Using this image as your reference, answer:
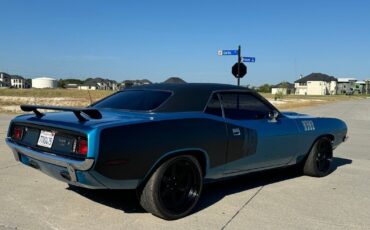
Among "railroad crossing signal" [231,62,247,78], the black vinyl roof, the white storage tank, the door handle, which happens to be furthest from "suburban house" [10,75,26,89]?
the door handle

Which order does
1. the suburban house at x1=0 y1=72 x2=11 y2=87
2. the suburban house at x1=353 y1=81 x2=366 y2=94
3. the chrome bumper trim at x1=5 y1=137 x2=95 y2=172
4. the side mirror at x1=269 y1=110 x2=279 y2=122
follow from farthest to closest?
the suburban house at x1=353 y1=81 x2=366 y2=94 < the suburban house at x1=0 y1=72 x2=11 y2=87 < the side mirror at x1=269 y1=110 x2=279 y2=122 < the chrome bumper trim at x1=5 y1=137 x2=95 y2=172

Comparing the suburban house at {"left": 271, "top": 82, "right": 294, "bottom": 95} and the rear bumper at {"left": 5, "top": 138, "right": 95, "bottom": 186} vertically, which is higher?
the rear bumper at {"left": 5, "top": 138, "right": 95, "bottom": 186}

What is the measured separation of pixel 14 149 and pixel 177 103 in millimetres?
1855

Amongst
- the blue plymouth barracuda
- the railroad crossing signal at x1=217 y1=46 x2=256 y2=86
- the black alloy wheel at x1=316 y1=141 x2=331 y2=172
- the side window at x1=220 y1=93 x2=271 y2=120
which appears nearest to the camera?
the blue plymouth barracuda

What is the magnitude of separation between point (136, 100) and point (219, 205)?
1512 millimetres

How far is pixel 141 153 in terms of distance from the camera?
4.03 m

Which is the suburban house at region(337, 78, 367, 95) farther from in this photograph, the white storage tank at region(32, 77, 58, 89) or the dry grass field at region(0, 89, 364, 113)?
the white storage tank at region(32, 77, 58, 89)

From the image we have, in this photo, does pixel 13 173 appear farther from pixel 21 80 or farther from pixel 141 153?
pixel 21 80

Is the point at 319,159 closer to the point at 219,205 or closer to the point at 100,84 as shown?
the point at 219,205

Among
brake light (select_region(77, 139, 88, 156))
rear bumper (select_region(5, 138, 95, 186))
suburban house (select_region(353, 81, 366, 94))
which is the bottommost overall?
suburban house (select_region(353, 81, 366, 94))

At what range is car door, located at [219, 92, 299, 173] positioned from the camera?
5.02 metres

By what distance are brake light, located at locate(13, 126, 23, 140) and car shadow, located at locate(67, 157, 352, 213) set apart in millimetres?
952

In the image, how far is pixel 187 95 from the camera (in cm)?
486

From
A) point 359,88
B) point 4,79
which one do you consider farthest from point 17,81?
point 359,88
